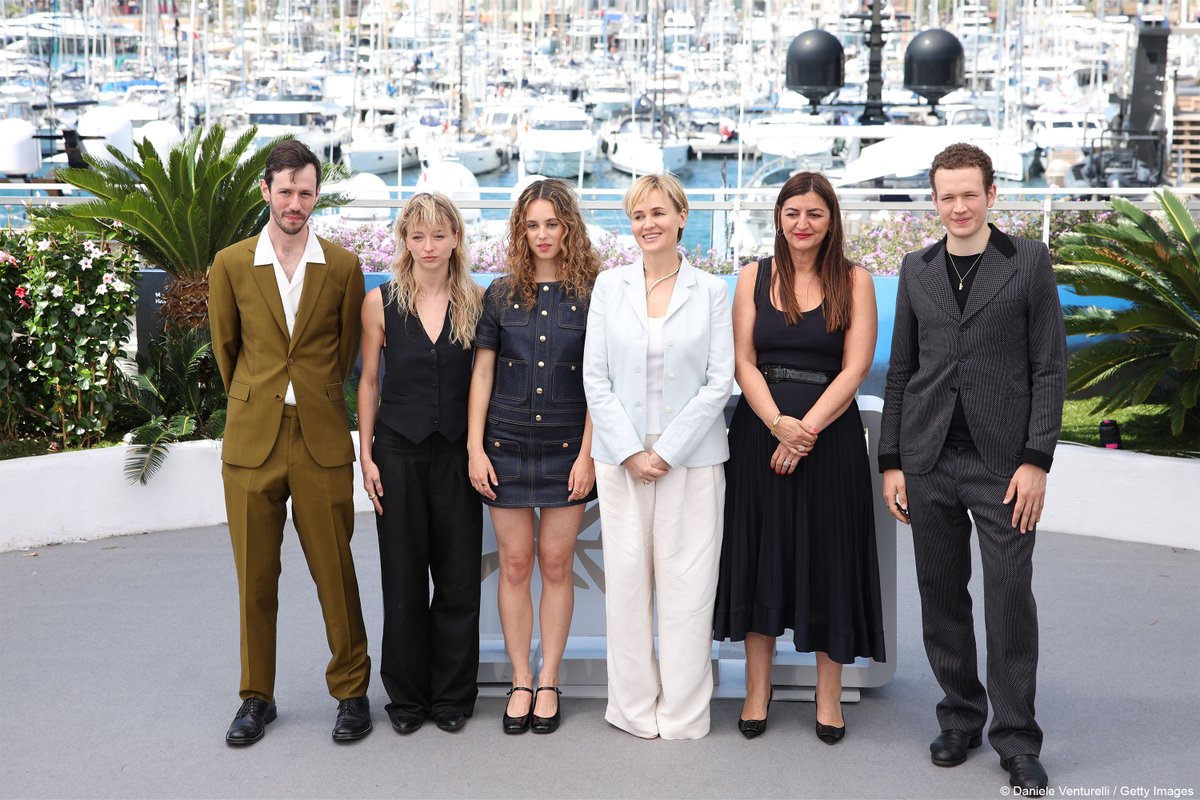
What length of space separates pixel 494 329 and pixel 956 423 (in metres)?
1.64

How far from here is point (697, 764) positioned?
4426mm

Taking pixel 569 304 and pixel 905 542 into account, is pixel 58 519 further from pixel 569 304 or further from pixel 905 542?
pixel 905 542

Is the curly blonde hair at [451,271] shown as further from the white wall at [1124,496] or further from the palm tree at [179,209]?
the palm tree at [179,209]

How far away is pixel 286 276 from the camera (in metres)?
4.51

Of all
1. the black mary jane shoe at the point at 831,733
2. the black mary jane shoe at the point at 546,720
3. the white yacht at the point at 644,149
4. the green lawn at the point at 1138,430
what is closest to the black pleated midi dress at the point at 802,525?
the black mary jane shoe at the point at 831,733

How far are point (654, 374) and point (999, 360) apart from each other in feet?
3.80

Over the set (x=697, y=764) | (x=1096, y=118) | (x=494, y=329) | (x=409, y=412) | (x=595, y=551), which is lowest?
(x=697, y=764)

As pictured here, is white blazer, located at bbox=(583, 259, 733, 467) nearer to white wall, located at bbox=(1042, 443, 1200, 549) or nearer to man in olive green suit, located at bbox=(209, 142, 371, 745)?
man in olive green suit, located at bbox=(209, 142, 371, 745)

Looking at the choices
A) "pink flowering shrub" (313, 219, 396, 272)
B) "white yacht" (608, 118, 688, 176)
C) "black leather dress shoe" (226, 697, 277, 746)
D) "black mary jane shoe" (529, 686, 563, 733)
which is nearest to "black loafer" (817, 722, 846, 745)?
"black mary jane shoe" (529, 686, 563, 733)

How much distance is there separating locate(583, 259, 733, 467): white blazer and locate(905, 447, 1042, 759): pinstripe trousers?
0.75 meters

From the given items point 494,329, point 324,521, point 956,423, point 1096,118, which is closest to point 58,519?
point 324,521

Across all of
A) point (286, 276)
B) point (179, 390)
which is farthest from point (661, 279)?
point (179, 390)

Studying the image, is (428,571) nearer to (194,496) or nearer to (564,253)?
(564,253)

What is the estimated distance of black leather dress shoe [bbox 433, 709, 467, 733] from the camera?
4.69m
